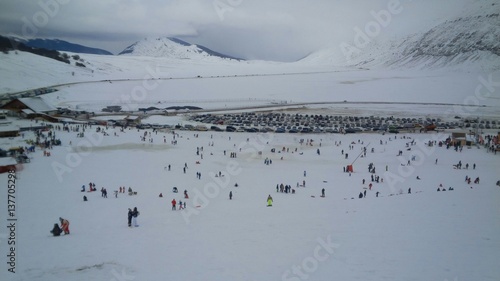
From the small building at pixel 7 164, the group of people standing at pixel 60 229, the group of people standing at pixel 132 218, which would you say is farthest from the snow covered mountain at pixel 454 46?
the group of people standing at pixel 60 229

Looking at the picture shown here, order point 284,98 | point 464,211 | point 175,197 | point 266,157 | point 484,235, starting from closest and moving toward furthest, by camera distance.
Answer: point 484,235 < point 464,211 < point 175,197 < point 266,157 < point 284,98

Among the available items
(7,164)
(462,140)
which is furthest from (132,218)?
(462,140)

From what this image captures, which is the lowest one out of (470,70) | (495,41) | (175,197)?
(175,197)

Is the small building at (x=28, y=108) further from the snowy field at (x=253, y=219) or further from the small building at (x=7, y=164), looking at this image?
the small building at (x=7, y=164)

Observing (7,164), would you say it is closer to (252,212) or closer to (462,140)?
(252,212)

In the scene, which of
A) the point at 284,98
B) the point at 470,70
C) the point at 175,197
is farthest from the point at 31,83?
the point at 470,70

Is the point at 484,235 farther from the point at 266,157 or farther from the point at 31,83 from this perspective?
the point at 31,83
